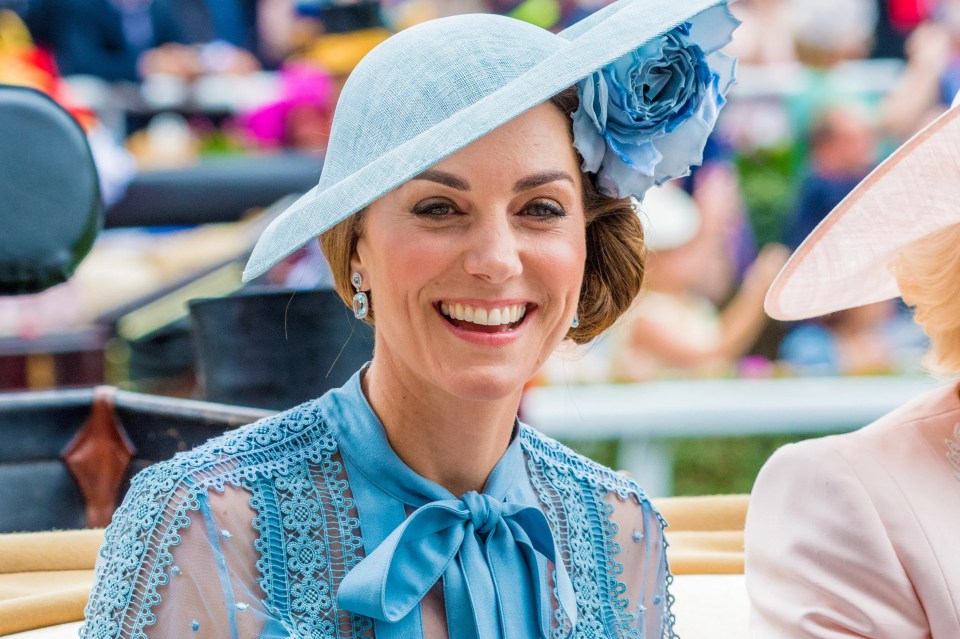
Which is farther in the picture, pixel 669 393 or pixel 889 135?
pixel 889 135

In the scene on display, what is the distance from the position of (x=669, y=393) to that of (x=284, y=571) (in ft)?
11.2

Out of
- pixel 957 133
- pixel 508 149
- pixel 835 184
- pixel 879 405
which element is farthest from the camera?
pixel 835 184

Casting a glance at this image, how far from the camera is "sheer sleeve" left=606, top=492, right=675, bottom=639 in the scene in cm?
189

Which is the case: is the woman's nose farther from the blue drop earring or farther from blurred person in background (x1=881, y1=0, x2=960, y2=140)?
blurred person in background (x1=881, y1=0, x2=960, y2=140)

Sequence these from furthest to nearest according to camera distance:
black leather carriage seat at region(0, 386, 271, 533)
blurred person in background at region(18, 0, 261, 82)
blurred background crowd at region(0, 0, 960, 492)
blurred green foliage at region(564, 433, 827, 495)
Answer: blurred person in background at region(18, 0, 261, 82)
blurred green foliage at region(564, 433, 827, 495)
blurred background crowd at region(0, 0, 960, 492)
black leather carriage seat at region(0, 386, 271, 533)

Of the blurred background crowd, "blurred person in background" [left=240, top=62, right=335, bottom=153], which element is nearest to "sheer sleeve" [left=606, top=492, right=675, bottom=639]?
the blurred background crowd

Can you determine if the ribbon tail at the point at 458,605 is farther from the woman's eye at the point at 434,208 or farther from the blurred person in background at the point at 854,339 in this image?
the blurred person in background at the point at 854,339

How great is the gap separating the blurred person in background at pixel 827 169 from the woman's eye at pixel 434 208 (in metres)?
4.40

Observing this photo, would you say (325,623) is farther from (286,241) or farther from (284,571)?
(286,241)

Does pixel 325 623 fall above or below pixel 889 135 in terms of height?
below

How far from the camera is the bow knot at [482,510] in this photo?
1699 millimetres

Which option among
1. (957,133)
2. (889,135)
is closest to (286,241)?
(957,133)

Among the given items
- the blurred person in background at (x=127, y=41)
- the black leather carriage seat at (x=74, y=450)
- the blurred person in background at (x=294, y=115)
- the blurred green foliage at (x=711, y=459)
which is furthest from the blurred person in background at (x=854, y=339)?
the black leather carriage seat at (x=74, y=450)

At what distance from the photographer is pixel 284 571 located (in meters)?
1.60
